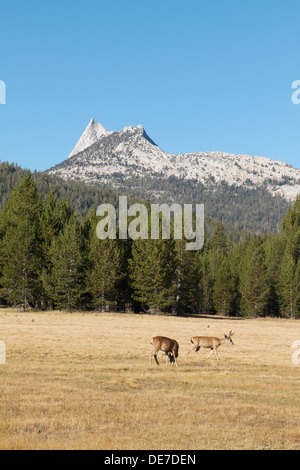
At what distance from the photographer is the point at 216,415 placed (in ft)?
46.0

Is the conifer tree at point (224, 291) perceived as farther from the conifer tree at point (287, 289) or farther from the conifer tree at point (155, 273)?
the conifer tree at point (155, 273)

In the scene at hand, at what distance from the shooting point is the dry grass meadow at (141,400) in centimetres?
1141

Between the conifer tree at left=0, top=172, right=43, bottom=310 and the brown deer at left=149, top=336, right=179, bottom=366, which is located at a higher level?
the conifer tree at left=0, top=172, right=43, bottom=310

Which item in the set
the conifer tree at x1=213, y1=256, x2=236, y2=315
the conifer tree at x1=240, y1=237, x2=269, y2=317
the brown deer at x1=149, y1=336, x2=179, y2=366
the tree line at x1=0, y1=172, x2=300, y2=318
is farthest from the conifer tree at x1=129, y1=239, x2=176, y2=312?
the brown deer at x1=149, y1=336, x2=179, y2=366

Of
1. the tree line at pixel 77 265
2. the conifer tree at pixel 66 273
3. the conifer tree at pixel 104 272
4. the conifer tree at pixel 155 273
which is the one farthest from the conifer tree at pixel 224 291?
the conifer tree at pixel 66 273

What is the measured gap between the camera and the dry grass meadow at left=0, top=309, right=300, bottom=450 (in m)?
11.4

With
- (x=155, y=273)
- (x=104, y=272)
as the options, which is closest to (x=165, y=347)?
(x=104, y=272)

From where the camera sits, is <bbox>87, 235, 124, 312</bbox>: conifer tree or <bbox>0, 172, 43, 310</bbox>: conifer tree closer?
<bbox>0, 172, 43, 310</bbox>: conifer tree

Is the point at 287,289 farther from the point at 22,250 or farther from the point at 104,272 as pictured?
the point at 22,250

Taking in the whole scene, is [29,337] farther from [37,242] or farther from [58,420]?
[37,242]

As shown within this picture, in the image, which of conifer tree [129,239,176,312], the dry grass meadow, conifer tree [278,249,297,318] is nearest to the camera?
the dry grass meadow

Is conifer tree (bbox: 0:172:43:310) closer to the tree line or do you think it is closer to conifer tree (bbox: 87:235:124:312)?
the tree line
